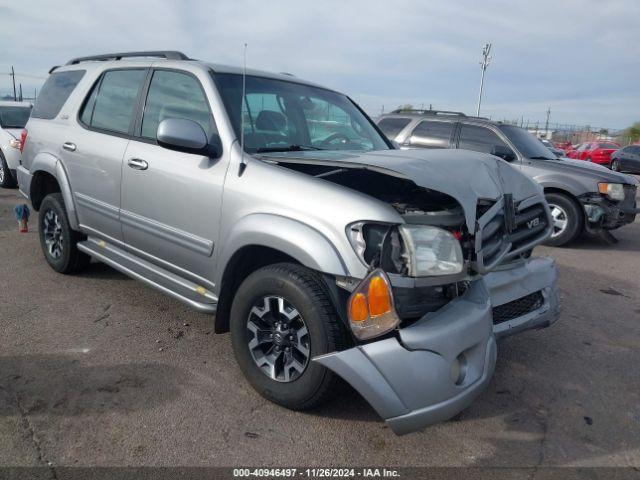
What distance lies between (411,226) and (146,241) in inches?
81.4

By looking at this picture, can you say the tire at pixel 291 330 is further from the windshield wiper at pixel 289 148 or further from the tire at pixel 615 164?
the tire at pixel 615 164

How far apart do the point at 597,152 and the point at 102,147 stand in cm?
2514

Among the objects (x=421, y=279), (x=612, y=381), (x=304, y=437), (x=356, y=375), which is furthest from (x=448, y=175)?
(x=612, y=381)

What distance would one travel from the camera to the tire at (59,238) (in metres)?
4.61

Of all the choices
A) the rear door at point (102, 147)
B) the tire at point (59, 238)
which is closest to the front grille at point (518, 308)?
the rear door at point (102, 147)

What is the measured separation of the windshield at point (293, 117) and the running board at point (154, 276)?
3.20 ft

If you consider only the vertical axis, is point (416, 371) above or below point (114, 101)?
below

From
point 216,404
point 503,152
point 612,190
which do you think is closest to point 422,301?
point 216,404

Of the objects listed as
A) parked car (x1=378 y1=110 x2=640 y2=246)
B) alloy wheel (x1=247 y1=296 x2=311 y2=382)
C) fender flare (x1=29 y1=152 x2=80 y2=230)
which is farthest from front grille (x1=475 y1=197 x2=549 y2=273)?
parked car (x1=378 y1=110 x2=640 y2=246)

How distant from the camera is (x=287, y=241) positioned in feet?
8.59

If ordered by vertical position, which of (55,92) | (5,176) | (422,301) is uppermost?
(55,92)

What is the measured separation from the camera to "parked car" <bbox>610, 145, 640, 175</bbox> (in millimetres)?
21734

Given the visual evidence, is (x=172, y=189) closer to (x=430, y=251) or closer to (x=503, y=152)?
(x=430, y=251)

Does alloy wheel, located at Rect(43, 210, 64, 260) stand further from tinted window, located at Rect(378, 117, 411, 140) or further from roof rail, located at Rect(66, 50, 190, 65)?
tinted window, located at Rect(378, 117, 411, 140)
